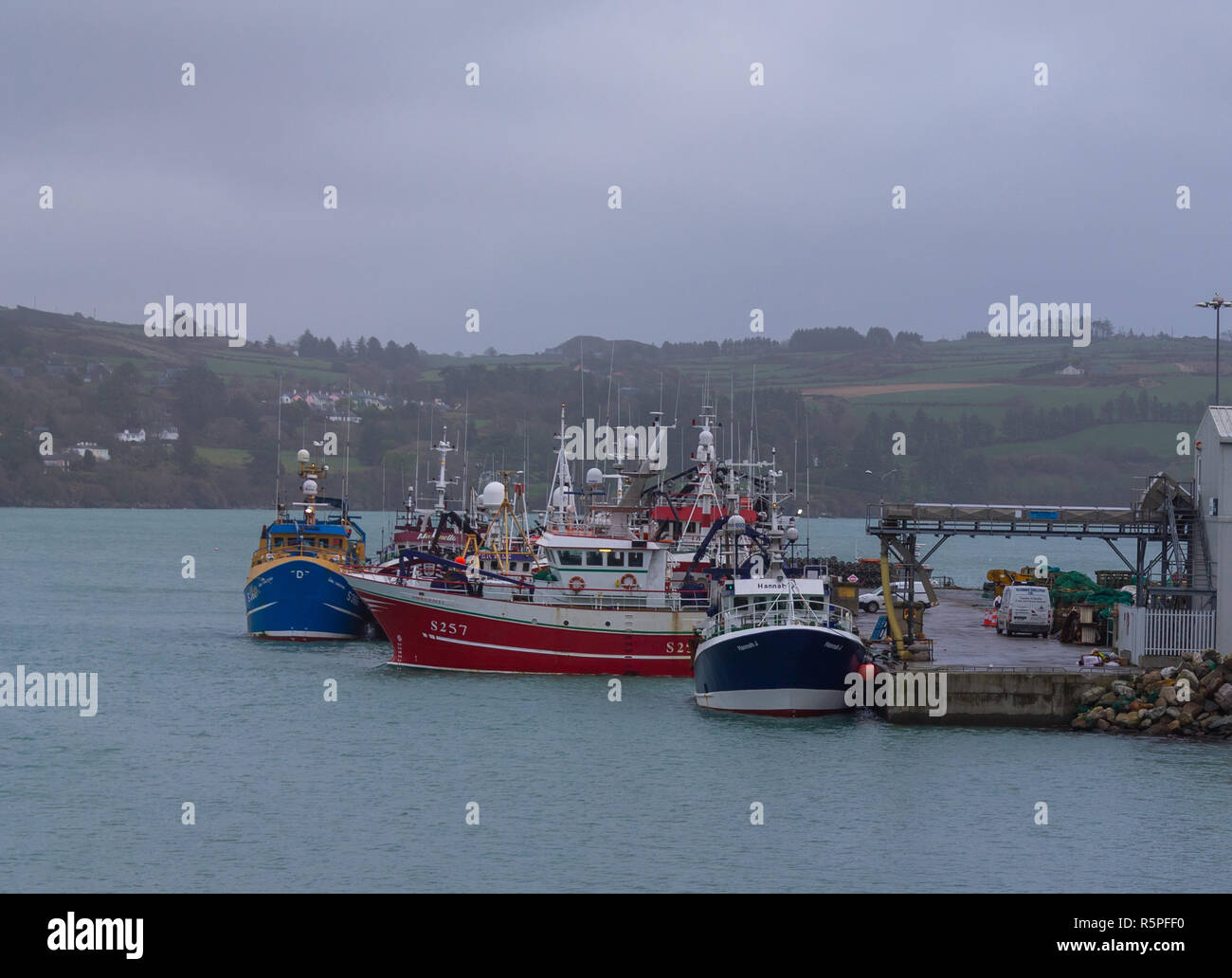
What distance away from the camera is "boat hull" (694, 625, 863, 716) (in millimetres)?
44844

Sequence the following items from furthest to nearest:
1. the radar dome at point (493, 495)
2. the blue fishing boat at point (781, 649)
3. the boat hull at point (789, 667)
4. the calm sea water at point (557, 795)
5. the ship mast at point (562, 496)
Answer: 1. the ship mast at point (562, 496)
2. the radar dome at point (493, 495)
3. the blue fishing boat at point (781, 649)
4. the boat hull at point (789, 667)
5. the calm sea water at point (557, 795)

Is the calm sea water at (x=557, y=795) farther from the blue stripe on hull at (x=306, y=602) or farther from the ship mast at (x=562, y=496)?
the blue stripe on hull at (x=306, y=602)

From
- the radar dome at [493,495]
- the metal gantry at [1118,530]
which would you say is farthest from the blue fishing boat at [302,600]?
the metal gantry at [1118,530]

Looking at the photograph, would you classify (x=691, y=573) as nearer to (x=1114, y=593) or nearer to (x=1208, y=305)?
(x=1114, y=593)

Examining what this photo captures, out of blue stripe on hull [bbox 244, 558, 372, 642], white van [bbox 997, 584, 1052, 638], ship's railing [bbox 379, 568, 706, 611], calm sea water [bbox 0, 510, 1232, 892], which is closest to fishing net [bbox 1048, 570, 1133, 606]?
white van [bbox 997, 584, 1052, 638]

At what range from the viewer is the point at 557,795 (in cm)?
3700

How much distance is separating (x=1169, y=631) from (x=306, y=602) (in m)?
39.2

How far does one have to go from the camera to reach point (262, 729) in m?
46.4

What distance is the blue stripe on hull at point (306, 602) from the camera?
235 feet

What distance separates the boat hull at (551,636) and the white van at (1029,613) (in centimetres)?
1083

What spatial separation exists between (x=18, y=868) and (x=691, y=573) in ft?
105

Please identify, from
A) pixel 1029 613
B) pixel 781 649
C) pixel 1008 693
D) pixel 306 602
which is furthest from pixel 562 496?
pixel 1008 693
